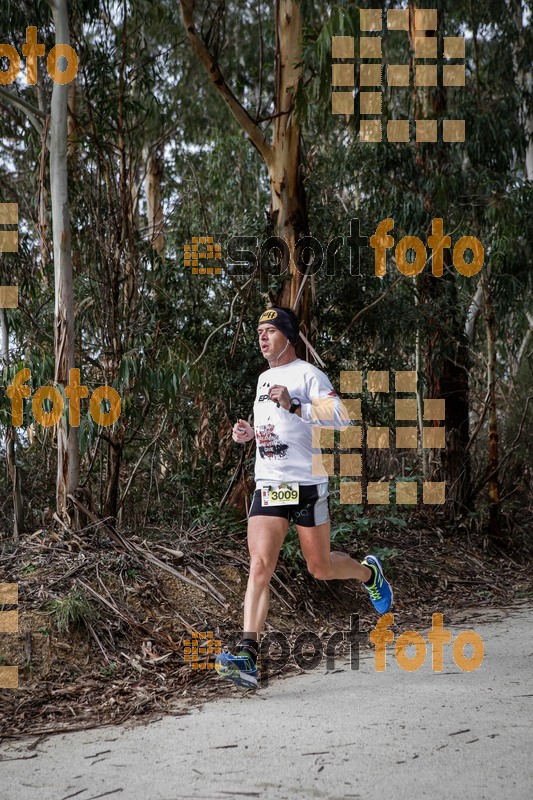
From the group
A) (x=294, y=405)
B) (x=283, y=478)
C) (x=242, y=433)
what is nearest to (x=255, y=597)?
(x=283, y=478)

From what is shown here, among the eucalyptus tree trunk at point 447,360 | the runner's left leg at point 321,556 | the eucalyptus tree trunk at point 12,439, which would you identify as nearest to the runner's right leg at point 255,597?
the runner's left leg at point 321,556

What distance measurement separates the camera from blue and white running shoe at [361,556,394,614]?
6258mm

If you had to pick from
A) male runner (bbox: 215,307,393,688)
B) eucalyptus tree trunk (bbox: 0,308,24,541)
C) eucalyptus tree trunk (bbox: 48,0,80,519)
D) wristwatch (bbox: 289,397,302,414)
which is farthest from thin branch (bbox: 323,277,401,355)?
wristwatch (bbox: 289,397,302,414)

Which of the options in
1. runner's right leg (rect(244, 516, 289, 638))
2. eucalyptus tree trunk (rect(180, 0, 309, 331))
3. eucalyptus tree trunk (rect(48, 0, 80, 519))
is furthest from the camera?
eucalyptus tree trunk (rect(180, 0, 309, 331))

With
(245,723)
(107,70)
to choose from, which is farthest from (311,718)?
(107,70)

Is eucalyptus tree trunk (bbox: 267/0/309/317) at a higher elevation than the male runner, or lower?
higher

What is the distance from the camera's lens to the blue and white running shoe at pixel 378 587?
6.26 m

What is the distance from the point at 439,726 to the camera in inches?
169

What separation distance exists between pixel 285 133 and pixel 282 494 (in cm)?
405

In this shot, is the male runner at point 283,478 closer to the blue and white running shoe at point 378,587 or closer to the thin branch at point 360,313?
the blue and white running shoe at point 378,587

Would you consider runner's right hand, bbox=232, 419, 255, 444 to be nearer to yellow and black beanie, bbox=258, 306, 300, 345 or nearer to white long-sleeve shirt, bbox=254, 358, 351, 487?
white long-sleeve shirt, bbox=254, 358, 351, 487

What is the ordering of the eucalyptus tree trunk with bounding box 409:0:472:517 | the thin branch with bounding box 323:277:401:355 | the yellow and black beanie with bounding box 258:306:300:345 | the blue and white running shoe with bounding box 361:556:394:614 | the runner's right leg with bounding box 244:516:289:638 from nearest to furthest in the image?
1. the runner's right leg with bounding box 244:516:289:638
2. the yellow and black beanie with bounding box 258:306:300:345
3. the blue and white running shoe with bounding box 361:556:394:614
4. the thin branch with bounding box 323:277:401:355
5. the eucalyptus tree trunk with bounding box 409:0:472:517

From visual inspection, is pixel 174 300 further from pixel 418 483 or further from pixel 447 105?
pixel 447 105

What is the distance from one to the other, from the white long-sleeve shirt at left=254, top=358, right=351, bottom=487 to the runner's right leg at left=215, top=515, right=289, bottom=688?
268 mm
